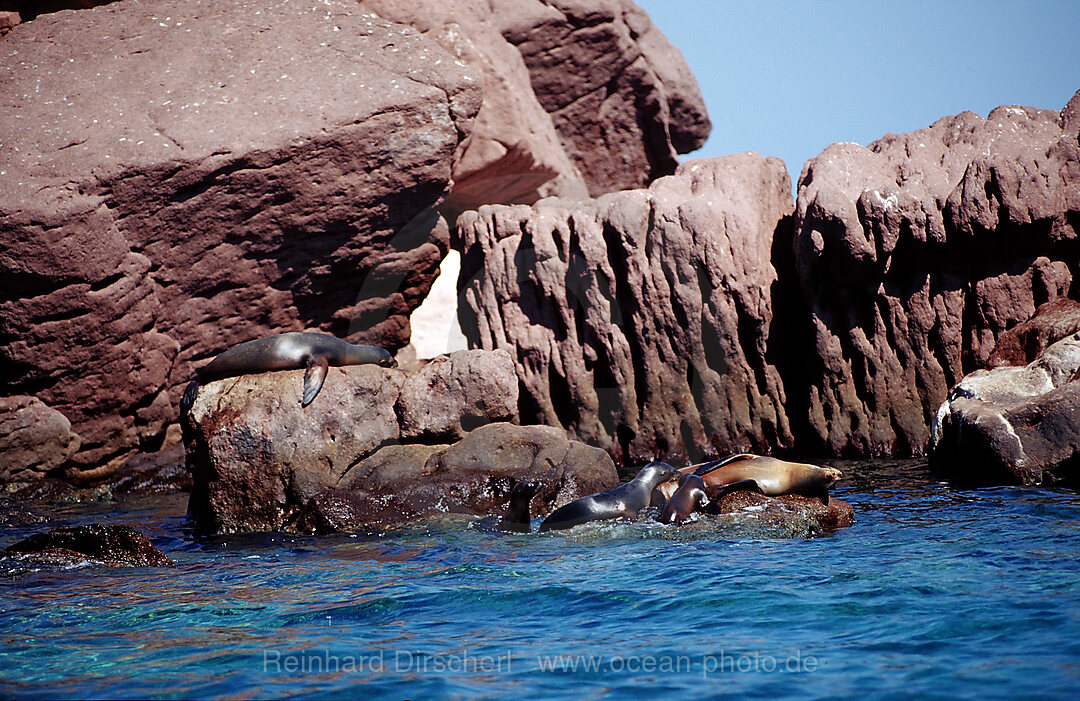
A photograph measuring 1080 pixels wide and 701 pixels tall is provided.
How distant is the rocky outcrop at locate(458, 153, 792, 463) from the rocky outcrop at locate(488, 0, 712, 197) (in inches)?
181

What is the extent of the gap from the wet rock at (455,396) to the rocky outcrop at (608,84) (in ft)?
30.2

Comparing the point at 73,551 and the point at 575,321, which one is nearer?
the point at 73,551

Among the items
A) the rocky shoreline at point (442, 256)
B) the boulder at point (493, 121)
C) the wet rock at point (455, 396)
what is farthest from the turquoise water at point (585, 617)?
the boulder at point (493, 121)

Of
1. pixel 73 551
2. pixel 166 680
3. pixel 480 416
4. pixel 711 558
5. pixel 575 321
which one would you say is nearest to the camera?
pixel 166 680

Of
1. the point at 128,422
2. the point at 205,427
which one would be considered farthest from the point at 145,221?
the point at 205,427

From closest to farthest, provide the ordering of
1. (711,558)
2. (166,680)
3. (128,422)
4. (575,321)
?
(166,680), (711,558), (128,422), (575,321)

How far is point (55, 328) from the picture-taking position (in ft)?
35.7

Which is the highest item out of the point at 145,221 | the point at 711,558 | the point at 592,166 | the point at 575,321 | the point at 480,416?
the point at 592,166

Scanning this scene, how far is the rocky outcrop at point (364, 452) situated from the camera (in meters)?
7.94

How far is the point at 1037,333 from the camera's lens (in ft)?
34.5

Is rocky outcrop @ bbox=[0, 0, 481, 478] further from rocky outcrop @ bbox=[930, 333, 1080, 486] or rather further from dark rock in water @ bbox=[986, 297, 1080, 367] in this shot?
dark rock in water @ bbox=[986, 297, 1080, 367]

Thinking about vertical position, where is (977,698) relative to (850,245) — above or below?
below

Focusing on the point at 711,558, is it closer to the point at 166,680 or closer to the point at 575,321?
the point at 166,680

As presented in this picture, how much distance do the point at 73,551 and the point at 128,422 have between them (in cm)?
556
